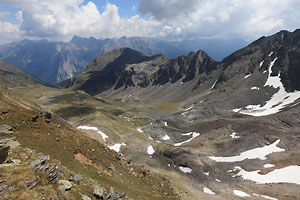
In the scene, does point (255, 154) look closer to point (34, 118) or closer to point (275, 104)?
point (34, 118)

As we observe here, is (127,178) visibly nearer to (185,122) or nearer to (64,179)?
(64,179)

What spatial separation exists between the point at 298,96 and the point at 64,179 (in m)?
186

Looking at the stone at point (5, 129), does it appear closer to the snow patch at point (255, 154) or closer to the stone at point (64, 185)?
the stone at point (64, 185)

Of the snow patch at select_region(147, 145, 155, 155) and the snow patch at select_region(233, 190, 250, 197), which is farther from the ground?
the snow patch at select_region(233, 190, 250, 197)

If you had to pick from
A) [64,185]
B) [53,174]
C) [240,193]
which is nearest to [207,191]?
[240,193]

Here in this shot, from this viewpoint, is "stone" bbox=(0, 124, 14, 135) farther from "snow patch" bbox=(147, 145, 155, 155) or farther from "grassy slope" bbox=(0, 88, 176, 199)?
"snow patch" bbox=(147, 145, 155, 155)

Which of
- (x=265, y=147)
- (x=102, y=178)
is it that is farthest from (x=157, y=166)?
(x=265, y=147)

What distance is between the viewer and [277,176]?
5722 centimetres

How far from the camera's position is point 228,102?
169625 millimetres

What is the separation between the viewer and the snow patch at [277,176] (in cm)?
5459

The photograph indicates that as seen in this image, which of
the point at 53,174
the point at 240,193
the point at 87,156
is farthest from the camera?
the point at 240,193

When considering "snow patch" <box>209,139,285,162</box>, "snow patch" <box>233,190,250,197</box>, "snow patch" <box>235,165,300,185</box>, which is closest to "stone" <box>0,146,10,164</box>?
"snow patch" <box>233,190,250,197</box>

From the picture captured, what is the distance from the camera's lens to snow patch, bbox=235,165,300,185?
54591mm

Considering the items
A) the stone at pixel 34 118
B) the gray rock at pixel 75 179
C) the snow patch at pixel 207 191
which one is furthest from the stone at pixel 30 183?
the snow patch at pixel 207 191
